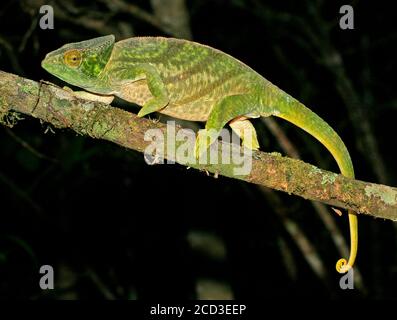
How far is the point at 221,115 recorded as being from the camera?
2617mm

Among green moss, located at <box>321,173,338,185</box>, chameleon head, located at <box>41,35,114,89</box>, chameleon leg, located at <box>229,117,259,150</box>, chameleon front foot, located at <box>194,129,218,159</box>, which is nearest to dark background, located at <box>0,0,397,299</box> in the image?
chameleon head, located at <box>41,35,114,89</box>

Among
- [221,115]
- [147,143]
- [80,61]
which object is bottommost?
[147,143]

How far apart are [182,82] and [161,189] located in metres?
3.15

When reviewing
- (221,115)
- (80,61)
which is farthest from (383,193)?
(80,61)

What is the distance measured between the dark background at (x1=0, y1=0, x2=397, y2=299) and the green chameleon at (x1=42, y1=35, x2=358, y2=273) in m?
1.00

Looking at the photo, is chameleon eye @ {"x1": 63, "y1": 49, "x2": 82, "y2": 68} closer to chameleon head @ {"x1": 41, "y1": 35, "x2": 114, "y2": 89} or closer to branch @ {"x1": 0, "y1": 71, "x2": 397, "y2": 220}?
chameleon head @ {"x1": 41, "y1": 35, "x2": 114, "y2": 89}

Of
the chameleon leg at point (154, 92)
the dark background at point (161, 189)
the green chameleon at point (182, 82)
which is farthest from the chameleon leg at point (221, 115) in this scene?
the dark background at point (161, 189)

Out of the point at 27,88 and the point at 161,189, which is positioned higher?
Answer: the point at 161,189

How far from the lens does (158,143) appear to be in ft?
8.18

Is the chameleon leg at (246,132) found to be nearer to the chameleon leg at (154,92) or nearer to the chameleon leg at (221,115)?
the chameleon leg at (221,115)

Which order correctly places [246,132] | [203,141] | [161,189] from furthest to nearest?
1. [161,189]
2. [246,132]
3. [203,141]

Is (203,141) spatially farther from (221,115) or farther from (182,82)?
(182,82)

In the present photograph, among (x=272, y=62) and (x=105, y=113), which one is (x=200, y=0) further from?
(x=105, y=113)

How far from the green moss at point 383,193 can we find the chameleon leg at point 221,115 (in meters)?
0.70
